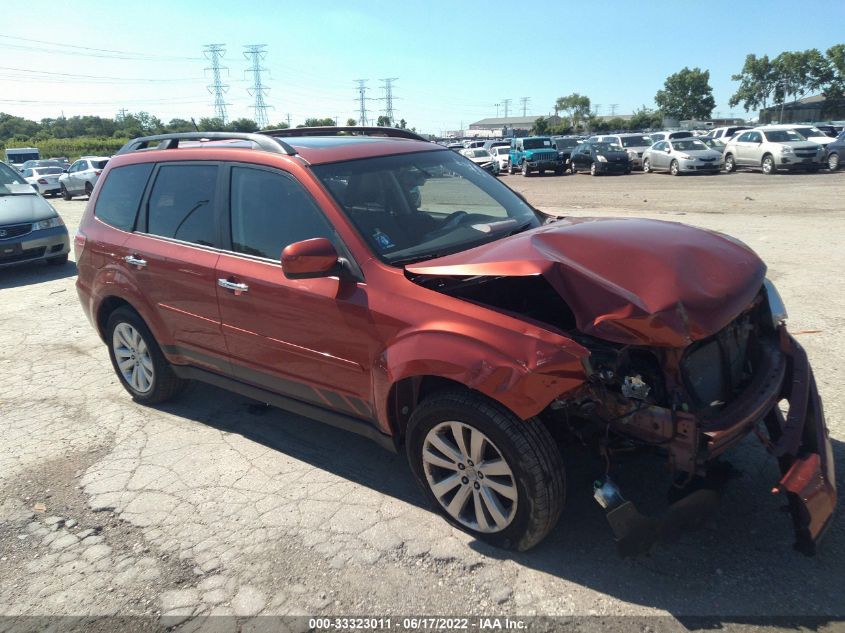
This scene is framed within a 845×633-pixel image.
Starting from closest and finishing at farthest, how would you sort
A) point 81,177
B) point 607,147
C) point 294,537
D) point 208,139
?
1. point 294,537
2. point 208,139
3. point 81,177
4. point 607,147

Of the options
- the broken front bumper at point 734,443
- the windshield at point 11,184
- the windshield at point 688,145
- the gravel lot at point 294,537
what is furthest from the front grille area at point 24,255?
the windshield at point 688,145

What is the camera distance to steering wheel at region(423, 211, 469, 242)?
3724 millimetres

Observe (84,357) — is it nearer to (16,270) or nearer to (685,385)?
(685,385)

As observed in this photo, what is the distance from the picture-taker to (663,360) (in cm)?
279

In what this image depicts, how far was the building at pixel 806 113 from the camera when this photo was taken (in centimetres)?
7612

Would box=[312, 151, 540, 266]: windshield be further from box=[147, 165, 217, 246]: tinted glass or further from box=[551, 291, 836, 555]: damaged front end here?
box=[551, 291, 836, 555]: damaged front end

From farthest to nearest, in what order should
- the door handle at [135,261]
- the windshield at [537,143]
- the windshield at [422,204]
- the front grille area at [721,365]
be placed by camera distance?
1. the windshield at [537,143]
2. the door handle at [135,261]
3. the windshield at [422,204]
4. the front grille area at [721,365]

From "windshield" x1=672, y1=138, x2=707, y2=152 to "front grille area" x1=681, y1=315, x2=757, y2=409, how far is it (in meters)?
24.6

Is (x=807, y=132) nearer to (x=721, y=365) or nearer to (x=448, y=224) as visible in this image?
(x=448, y=224)

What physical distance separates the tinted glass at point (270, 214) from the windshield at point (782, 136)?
24606mm

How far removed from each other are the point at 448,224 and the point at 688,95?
377 ft

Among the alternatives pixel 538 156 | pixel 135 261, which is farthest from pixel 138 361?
pixel 538 156

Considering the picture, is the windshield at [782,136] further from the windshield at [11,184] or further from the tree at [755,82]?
the tree at [755,82]

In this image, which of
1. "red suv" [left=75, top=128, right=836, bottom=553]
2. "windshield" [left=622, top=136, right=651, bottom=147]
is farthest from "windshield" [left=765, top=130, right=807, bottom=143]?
"red suv" [left=75, top=128, right=836, bottom=553]
